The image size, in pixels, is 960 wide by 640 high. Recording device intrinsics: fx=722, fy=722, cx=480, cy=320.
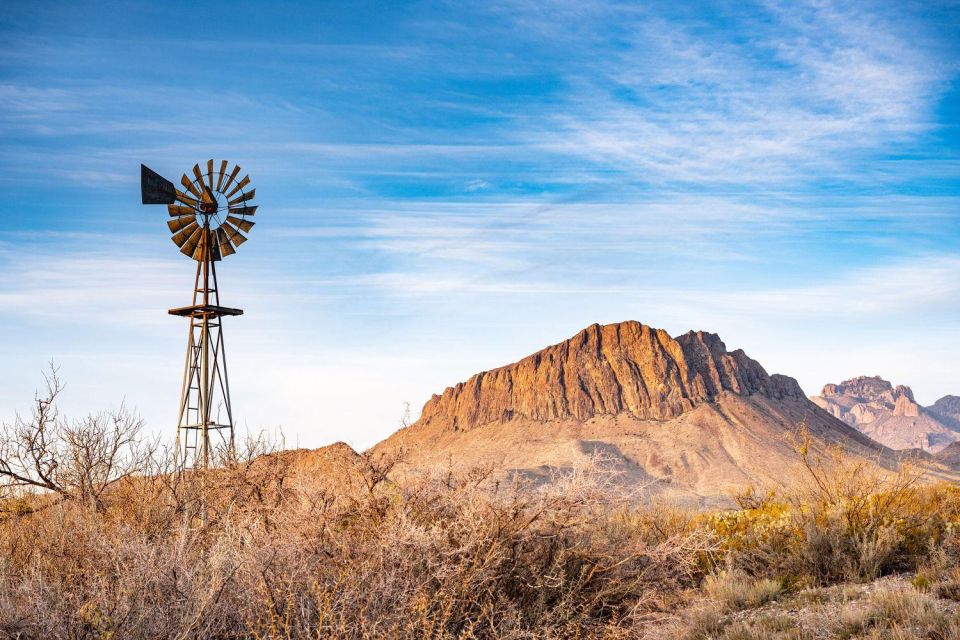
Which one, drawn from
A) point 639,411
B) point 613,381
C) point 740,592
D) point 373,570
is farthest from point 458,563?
point 613,381

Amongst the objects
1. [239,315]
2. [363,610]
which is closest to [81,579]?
[363,610]

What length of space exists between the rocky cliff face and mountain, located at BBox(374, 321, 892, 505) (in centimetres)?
14

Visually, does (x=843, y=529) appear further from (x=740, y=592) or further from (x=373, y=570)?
(x=373, y=570)

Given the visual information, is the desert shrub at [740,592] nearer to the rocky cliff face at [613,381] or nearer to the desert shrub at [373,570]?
the desert shrub at [373,570]

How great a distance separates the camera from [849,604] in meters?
8.41

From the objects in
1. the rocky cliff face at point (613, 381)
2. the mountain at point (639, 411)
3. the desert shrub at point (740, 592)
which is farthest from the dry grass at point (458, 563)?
the rocky cliff face at point (613, 381)

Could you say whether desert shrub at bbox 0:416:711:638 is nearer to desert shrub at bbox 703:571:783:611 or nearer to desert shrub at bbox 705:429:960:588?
desert shrub at bbox 703:571:783:611

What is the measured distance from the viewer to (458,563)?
311 inches

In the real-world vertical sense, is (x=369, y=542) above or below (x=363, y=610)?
above

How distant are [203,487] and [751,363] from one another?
87006 mm

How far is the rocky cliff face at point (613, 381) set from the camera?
84438 millimetres

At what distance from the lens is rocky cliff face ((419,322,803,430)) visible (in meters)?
84.4

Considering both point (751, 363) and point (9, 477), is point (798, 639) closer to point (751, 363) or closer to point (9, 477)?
point (9, 477)

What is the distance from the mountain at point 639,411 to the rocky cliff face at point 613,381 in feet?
0.45
